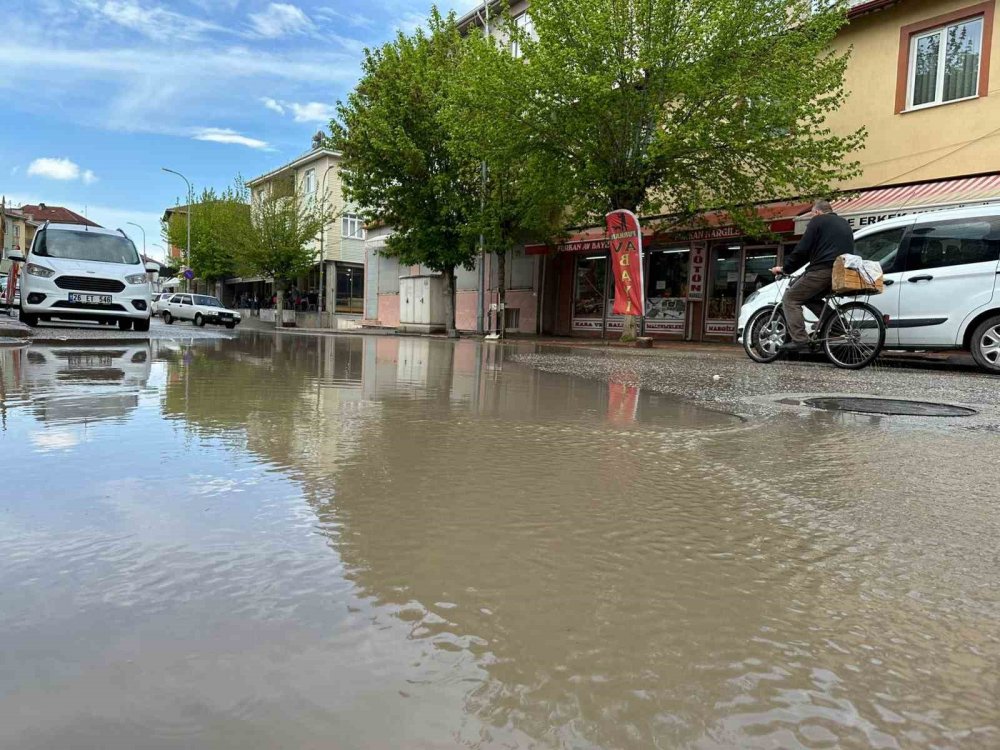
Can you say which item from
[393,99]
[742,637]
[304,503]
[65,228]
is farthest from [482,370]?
[393,99]

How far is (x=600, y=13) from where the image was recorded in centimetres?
1572

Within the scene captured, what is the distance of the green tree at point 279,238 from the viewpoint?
40969 millimetres

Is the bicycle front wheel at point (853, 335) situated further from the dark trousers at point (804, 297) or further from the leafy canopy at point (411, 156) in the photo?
the leafy canopy at point (411, 156)

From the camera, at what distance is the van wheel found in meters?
9.05

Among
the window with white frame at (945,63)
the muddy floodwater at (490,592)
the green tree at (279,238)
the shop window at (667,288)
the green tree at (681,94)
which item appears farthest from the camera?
the green tree at (279,238)

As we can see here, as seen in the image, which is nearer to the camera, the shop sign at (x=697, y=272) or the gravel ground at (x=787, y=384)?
the gravel ground at (x=787, y=384)

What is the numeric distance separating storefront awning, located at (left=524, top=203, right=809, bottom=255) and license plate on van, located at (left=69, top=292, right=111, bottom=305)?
43.1ft

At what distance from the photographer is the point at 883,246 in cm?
1034

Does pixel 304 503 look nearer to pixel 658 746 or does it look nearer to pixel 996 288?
pixel 658 746

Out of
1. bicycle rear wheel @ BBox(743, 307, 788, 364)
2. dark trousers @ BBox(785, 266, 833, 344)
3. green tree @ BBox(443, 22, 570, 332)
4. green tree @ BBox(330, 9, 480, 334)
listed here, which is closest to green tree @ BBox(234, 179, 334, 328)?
green tree @ BBox(330, 9, 480, 334)

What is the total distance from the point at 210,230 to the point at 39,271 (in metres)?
47.4

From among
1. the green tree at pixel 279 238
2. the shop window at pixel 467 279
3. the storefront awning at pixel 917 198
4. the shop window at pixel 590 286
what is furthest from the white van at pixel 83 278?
the green tree at pixel 279 238

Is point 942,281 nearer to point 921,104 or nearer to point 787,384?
point 787,384

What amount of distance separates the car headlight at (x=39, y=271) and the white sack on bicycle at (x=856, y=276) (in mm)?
12353
